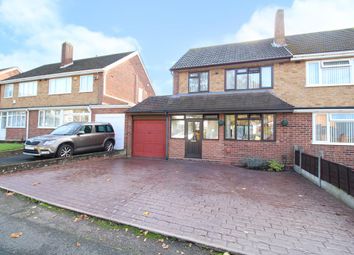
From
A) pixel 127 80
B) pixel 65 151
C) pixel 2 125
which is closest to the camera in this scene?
pixel 65 151

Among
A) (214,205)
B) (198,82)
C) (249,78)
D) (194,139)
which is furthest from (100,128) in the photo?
(249,78)

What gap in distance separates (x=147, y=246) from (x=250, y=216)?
219 centimetres

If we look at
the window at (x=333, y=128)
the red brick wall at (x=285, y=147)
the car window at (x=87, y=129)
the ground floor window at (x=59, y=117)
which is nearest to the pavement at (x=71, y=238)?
the car window at (x=87, y=129)

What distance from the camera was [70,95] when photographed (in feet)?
52.1

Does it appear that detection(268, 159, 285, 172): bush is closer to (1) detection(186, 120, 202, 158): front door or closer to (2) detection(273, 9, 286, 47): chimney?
(1) detection(186, 120, 202, 158): front door

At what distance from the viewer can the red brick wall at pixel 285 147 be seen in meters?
8.70

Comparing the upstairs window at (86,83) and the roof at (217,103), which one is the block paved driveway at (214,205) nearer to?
the roof at (217,103)

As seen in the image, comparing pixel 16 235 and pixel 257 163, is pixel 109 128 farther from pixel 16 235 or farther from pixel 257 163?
pixel 16 235

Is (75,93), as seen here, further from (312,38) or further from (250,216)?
(312,38)

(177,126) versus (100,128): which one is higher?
(177,126)

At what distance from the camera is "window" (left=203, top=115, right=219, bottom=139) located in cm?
1029

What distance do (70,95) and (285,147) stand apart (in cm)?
1663

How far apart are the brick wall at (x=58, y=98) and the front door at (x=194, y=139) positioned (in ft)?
27.6

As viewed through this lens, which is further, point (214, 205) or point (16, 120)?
point (16, 120)
